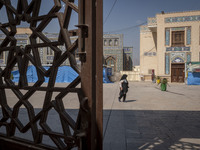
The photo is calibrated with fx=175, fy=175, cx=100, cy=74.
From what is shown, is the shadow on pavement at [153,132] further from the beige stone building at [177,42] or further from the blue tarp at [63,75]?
the beige stone building at [177,42]

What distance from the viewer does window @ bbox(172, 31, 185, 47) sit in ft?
65.1

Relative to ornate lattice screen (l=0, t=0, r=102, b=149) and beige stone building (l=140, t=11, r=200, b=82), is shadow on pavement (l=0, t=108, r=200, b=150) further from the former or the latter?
beige stone building (l=140, t=11, r=200, b=82)

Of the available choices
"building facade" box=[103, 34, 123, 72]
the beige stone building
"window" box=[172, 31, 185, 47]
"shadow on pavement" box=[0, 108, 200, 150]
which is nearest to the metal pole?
"shadow on pavement" box=[0, 108, 200, 150]

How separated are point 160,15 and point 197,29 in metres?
4.28

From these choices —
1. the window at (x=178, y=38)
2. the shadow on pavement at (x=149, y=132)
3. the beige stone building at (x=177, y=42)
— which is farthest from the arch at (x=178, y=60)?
the shadow on pavement at (x=149, y=132)

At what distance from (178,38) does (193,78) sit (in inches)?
195

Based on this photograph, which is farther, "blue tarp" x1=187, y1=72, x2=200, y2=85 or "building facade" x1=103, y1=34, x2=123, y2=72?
"building facade" x1=103, y1=34, x2=123, y2=72

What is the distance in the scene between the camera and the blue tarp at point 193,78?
59.3 ft

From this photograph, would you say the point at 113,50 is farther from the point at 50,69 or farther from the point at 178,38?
the point at 50,69

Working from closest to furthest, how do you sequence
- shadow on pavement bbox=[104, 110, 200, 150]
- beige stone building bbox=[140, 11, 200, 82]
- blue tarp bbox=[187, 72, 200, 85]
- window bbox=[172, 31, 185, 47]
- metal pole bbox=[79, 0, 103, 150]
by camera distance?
metal pole bbox=[79, 0, 103, 150] < shadow on pavement bbox=[104, 110, 200, 150] < blue tarp bbox=[187, 72, 200, 85] < beige stone building bbox=[140, 11, 200, 82] < window bbox=[172, 31, 185, 47]

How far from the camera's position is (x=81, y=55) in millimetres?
1694

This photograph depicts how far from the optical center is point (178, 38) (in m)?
20.0

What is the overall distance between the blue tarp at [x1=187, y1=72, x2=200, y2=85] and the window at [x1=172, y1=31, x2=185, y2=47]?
3.69 metres

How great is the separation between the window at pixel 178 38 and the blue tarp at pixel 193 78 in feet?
12.1
